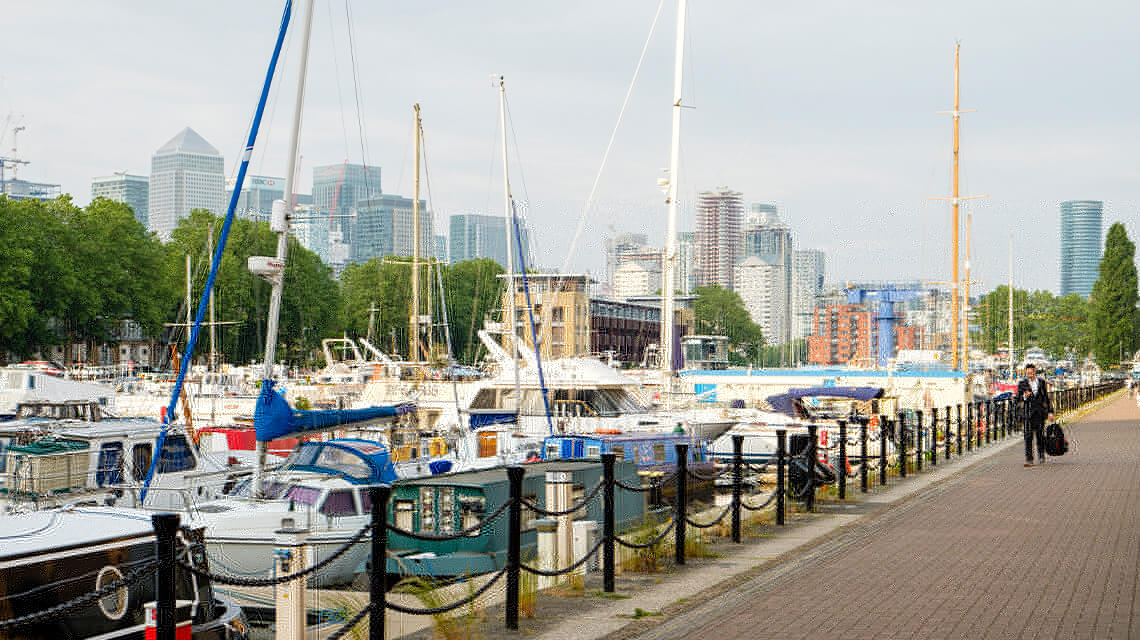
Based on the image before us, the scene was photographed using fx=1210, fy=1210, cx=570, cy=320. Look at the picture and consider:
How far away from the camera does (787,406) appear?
37750mm

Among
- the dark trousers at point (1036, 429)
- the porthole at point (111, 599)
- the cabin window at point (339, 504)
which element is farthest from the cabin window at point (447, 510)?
the dark trousers at point (1036, 429)

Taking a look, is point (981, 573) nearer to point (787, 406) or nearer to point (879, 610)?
point (879, 610)

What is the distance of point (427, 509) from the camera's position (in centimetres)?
1507

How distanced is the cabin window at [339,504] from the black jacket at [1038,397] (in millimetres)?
14655

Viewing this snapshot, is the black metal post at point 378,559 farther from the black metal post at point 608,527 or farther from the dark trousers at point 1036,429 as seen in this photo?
the dark trousers at point 1036,429

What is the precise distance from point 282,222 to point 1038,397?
15.2 meters

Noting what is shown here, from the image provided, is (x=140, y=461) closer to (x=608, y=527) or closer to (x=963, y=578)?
(x=608, y=527)

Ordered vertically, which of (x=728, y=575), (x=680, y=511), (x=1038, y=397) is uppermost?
(x=1038, y=397)

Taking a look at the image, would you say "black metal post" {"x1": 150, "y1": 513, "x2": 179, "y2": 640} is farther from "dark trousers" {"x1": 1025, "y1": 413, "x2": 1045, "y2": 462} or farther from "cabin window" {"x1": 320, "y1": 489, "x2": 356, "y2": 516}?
"dark trousers" {"x1": 1025, "y1": 413, "x2": 1045, "y2": 462}

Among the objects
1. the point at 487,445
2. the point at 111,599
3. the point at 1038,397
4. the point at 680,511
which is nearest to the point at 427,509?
Answer: the point at 680,511

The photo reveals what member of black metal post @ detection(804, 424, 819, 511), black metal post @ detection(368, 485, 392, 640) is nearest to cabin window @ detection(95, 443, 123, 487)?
black metal post @ detection(804, 424, 819, 511)

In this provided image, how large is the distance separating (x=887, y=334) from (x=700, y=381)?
115 feet

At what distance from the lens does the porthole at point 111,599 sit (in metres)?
8.23

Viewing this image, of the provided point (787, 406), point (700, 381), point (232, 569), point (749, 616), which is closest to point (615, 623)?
point (749, 616)
